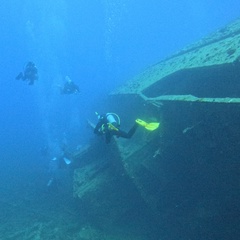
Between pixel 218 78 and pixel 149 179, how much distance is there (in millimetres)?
2619

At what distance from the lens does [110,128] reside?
5328mm

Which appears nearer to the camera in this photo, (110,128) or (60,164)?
(110,128)

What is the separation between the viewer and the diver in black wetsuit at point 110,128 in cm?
531

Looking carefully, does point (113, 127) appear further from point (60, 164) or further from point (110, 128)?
point (60, 164)

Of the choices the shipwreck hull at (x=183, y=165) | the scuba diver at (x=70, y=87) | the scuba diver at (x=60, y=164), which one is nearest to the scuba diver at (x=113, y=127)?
the shipwreck hull at (x=183, y=165)

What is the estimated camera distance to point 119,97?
1052 cm

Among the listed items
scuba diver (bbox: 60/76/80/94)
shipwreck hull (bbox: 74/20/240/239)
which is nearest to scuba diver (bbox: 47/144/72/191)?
shipwreck hull (bbox: 74/20/240/239)

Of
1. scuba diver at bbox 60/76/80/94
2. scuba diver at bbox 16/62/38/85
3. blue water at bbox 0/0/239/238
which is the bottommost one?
scuba diver at bbox 60/76/80/94

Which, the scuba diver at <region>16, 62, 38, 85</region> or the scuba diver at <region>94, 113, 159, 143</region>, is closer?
the scuba diver at <region>94, 113, 159, 143</region>

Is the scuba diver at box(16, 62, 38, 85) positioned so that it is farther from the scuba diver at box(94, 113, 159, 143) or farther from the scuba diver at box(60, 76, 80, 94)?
the scuba diver at box(94, 113, 159, 143)

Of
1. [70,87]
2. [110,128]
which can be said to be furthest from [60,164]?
[110,128]

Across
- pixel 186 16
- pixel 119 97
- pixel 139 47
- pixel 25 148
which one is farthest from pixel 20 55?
pixel 119 97

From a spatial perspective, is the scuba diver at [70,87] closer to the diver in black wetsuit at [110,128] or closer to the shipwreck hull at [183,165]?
the shipwreck hull at [183,165]

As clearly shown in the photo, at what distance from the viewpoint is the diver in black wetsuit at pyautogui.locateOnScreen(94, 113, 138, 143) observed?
5.31m
